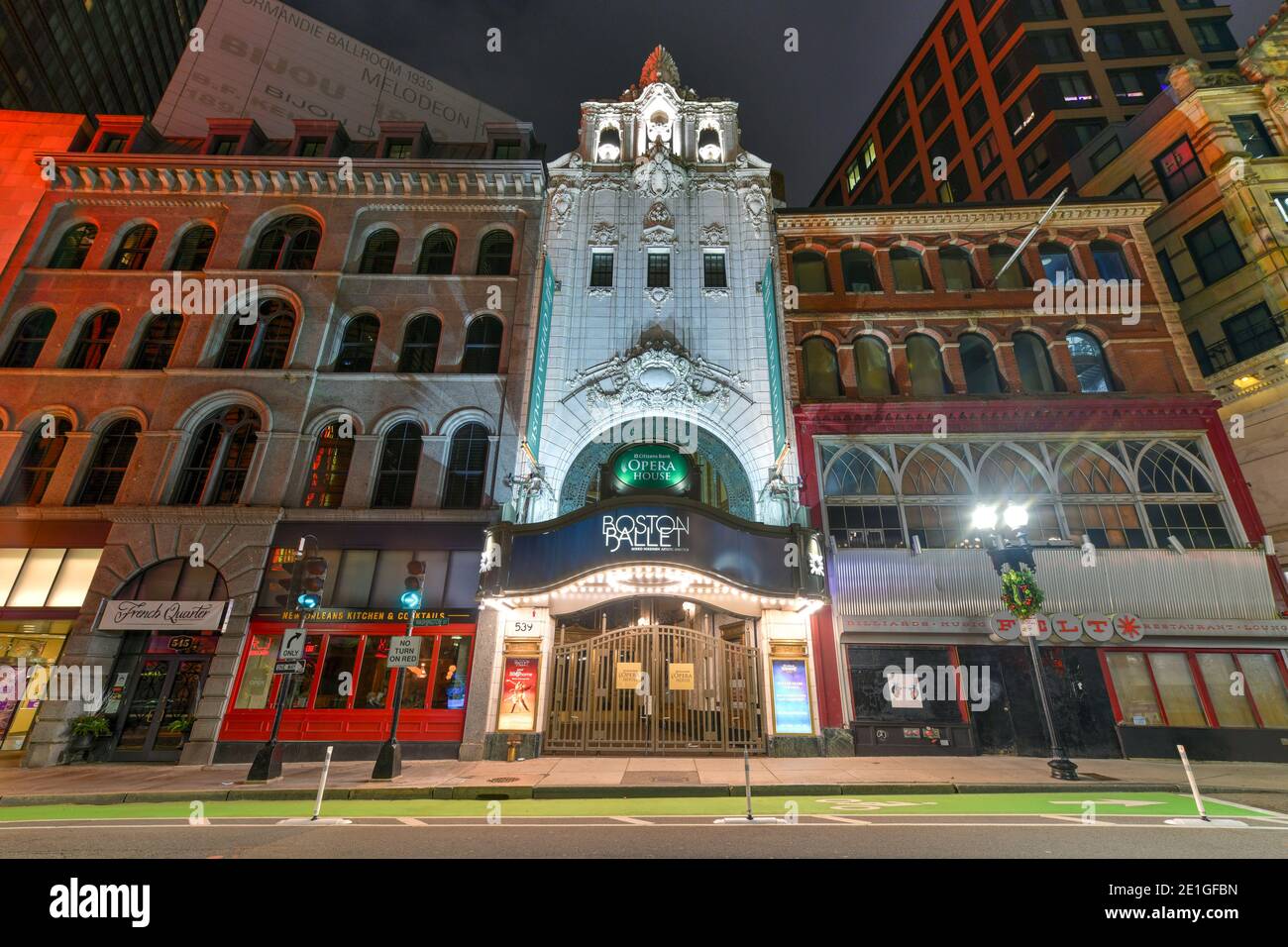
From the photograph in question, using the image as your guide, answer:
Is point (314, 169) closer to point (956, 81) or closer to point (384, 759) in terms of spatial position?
point (384, 759)

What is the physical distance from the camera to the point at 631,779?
1174 cm

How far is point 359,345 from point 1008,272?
25.0 m

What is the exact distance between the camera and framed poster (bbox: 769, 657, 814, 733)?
49.7 feet

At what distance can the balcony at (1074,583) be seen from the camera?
1580 centimetres

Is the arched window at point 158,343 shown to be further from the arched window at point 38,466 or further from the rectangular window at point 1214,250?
the rectangular window at point 1214,250

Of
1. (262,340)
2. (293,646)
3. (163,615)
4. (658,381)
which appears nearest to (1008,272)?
(658,381)

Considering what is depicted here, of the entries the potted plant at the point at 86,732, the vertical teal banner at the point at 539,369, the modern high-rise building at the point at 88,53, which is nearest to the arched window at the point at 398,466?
the vertical teal banner at the point at 539,369

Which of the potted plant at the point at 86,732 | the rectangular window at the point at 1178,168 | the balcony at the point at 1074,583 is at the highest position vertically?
the rectangular window at the point at 1178,168

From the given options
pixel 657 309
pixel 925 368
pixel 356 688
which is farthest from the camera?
pixel 925 368

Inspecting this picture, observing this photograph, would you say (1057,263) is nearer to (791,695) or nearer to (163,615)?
(791,695)

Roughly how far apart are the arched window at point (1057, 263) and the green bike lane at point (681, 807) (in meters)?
18.0

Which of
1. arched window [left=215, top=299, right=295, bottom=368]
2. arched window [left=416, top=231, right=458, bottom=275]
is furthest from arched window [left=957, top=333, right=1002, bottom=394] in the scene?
arched window [left=215, top=299, right=295, bottom=368]

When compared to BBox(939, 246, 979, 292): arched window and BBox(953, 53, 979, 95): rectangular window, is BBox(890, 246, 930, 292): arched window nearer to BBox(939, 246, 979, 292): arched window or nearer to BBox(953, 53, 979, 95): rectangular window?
BBox(939, 246, 979, 292): arched window

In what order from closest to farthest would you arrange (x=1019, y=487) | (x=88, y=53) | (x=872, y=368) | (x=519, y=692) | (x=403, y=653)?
(x=403, y=653) < (x=519, y=692) < (x=1019, y=487) < (x=872, y=368) < (x=88, y=53)
